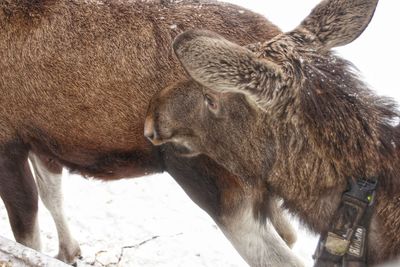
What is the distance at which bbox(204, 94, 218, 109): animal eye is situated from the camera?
12.7 ft

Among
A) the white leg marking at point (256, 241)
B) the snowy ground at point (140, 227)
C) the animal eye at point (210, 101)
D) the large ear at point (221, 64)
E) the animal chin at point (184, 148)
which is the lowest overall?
the snowy ground at point (140, 227)

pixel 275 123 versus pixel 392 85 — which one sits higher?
pixel 275 123

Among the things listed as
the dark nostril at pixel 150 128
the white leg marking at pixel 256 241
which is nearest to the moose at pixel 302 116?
the dark nostril at pixel 150 128

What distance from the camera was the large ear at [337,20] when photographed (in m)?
3.91

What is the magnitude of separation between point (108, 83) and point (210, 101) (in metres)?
0.95

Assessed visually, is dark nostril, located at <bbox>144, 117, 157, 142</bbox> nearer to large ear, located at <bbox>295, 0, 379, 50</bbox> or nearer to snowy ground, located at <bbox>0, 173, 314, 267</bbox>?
large ear, located at <bbox>295, 0, 379, 50</bbox>

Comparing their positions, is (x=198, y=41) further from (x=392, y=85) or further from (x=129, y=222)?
(x=392, y=85)

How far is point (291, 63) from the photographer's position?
3672mm

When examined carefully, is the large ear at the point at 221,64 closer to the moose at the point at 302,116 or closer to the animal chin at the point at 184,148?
the moose at the point at 302,116

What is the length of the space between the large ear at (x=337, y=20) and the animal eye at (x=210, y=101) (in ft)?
2.04

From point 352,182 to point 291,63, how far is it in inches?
27.3

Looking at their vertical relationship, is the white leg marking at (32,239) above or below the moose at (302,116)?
below

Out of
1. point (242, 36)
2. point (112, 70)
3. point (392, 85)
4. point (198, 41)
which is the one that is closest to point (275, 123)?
point (198, 41)

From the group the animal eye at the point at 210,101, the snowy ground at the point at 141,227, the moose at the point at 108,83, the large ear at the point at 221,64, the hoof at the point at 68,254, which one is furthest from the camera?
the snowy ground at the point at 141,227
